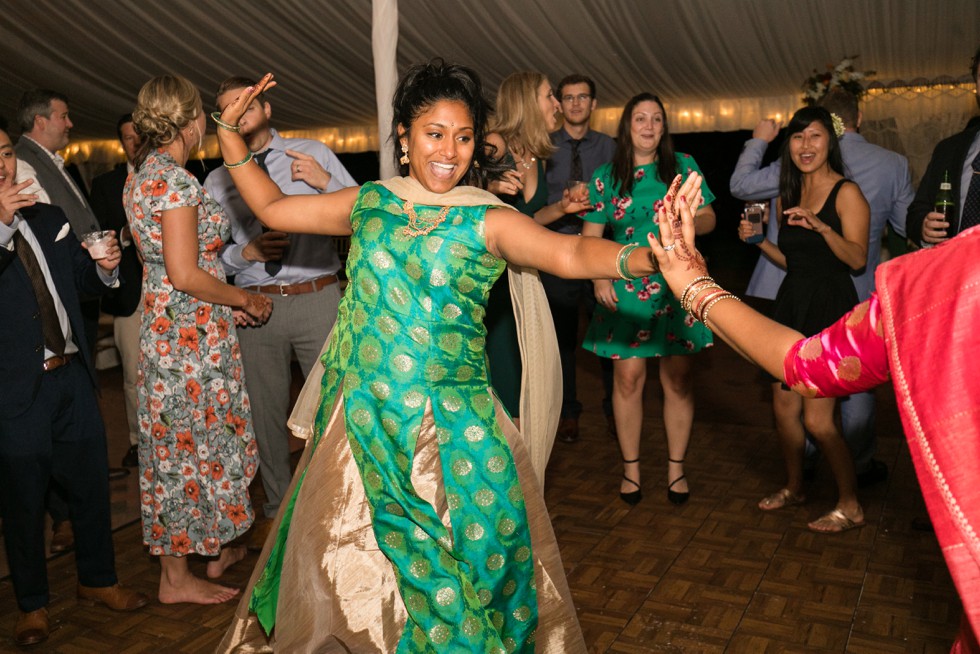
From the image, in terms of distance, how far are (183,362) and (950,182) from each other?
282 cm

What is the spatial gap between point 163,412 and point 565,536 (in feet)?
5.16

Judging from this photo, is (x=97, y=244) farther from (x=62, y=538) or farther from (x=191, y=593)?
(x=62, y=538)

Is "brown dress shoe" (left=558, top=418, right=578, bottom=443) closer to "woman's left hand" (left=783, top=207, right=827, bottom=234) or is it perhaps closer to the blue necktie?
"woman's left hand" (left=783, top=207, right=827, bottom=234)

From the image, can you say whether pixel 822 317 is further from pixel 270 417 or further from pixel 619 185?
pixel 270 417

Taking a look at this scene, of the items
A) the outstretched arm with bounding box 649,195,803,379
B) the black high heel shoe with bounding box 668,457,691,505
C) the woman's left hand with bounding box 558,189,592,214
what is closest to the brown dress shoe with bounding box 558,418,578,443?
the black high heel shoe with bounding box 668,457,691,505

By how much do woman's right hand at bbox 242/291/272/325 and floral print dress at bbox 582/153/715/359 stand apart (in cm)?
142

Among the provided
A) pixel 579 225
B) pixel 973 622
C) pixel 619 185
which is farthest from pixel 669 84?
pixel 973 622

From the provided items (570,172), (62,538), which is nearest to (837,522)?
(570,172)

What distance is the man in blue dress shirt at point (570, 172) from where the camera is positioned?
457 centimetres

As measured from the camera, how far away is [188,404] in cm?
299

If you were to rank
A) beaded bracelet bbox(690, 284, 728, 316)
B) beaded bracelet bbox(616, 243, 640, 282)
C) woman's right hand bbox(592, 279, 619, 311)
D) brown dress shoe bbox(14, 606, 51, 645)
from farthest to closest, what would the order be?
woman's right hand bbox(592, 279, 619, 311)
brown dress shoe bbox(14, 606, 51, 645)
beaded bracelet bbox(616, 243, 640, 282)
beaded bracelet bbox(690, 284, 728, 316)

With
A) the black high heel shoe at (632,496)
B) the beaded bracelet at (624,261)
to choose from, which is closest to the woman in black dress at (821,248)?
the black high heel shoe at (632,496)

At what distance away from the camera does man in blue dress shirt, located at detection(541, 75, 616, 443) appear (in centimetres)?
457

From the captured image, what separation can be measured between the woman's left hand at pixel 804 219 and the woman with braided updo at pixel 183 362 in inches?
79.1
